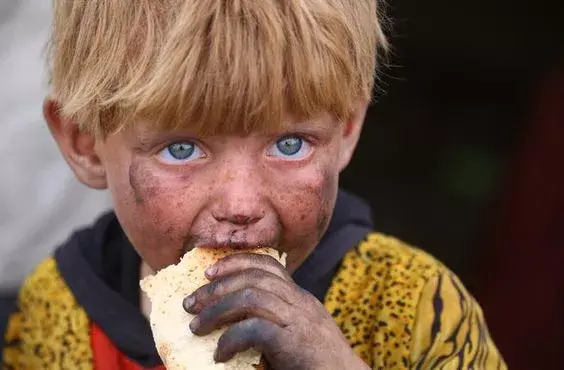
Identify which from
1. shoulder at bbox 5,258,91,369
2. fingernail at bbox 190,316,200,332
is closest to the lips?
fingernail at bbox 190,316,200,332

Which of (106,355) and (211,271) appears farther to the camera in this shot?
(106,355)

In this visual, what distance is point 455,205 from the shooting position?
14.8ft

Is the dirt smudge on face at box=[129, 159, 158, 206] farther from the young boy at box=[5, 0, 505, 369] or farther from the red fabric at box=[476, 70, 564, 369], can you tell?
the red fabric at box=[476, 70, 564, 369]

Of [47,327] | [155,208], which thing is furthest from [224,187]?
[47,327]

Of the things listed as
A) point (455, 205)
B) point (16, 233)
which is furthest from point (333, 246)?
point (455, 205)

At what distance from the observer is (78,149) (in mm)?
2037

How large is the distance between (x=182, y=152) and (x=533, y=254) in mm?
1904

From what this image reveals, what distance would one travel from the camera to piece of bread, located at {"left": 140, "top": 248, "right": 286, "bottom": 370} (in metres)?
1.72

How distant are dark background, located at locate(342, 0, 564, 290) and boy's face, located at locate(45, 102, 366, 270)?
249 centimetres

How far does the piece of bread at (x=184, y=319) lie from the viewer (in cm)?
172

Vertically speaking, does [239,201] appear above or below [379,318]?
above

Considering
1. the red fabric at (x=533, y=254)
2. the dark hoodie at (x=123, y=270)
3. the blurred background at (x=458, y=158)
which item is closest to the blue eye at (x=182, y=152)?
A: the dark hoodie at (x=123, y=270)

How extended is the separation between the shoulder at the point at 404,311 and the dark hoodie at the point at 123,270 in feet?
0.16

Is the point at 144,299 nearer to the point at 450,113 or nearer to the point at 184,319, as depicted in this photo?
the point at 184,319
